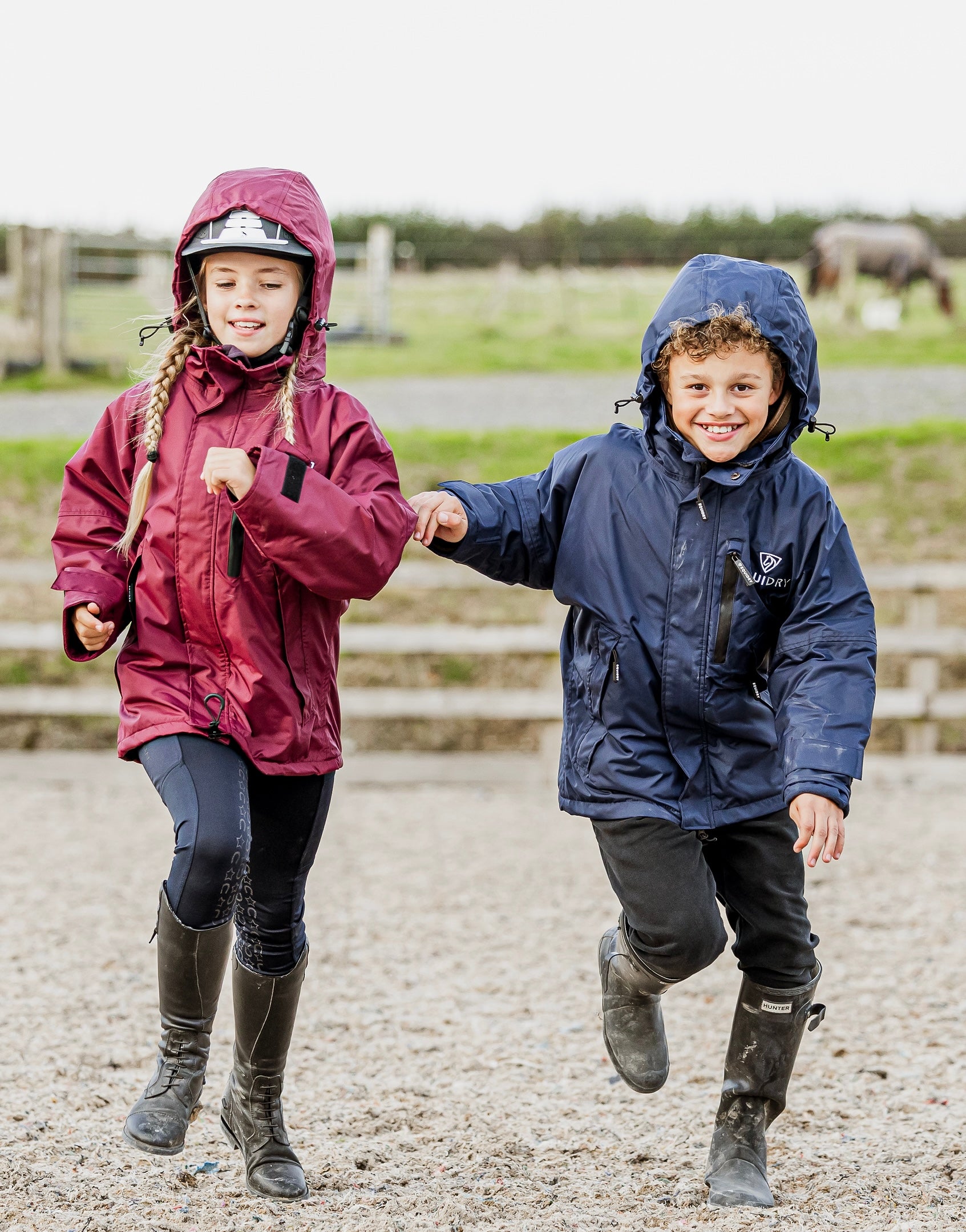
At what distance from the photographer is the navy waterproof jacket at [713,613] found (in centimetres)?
291

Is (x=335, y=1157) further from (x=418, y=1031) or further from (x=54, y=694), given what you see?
(x=54, y=694)

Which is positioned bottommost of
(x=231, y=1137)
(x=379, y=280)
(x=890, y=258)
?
(x=231, y=1137)

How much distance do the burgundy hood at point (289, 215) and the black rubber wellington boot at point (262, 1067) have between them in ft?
4.19

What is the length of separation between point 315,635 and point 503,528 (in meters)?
0.48

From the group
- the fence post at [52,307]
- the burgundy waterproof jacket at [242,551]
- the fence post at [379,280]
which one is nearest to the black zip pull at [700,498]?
the burgundy waterproof jacket at [242,551]

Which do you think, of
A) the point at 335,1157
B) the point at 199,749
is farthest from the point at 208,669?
the point at 335,1157

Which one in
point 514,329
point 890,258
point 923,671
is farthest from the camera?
point 890,258

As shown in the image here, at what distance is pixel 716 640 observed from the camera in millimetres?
2918

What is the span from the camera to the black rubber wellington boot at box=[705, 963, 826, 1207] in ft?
10.1

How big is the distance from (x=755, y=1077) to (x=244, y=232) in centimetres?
207

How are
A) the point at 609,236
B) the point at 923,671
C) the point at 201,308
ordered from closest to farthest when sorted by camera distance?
the point at 201,308
the point at 923,671
the point at 609,236

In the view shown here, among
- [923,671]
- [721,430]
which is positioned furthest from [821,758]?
[923,671]

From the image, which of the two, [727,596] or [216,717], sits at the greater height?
[727,596]

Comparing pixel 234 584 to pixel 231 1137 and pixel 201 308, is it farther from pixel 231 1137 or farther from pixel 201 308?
Answer: pixel 231 1137
